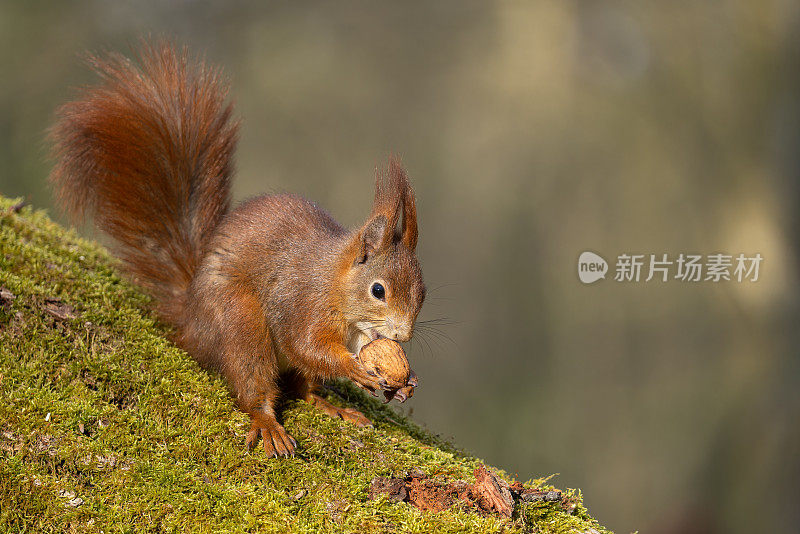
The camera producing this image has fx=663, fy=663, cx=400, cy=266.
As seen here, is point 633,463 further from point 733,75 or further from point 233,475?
point 233,475

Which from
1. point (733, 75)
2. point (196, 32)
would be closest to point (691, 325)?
point (733, 75)

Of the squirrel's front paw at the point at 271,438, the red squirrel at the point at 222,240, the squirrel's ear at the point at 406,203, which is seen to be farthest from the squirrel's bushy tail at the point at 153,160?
the squirrel's ear at the point at 406,203

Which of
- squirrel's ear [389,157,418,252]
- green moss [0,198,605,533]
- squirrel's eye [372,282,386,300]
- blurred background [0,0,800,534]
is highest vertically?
blurred background [0,0,800,534]

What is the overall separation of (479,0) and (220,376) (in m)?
4.85

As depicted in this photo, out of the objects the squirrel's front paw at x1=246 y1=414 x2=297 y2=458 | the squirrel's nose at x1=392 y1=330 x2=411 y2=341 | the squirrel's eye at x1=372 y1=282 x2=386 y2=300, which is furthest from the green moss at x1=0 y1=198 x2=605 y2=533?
the squirrel's eye at x1=372 y1=282 x2=386 y2=300

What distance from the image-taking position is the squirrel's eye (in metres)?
2.16

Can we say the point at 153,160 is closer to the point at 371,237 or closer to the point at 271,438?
the point at 371,237

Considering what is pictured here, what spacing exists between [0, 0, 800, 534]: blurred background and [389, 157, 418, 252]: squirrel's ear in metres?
3.49

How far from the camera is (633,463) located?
20.8 feet

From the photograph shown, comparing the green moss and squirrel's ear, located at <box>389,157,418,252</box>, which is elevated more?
squirrel's ear, located at <box>389,157,418,252</box>

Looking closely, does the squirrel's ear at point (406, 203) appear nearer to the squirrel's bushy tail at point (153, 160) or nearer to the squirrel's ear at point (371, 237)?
the squirrel's ear at point (371, 237)

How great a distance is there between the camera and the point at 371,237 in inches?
87.0

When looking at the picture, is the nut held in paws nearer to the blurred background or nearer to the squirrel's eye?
the squirrel's eye

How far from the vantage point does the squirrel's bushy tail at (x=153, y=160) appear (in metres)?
2.39
